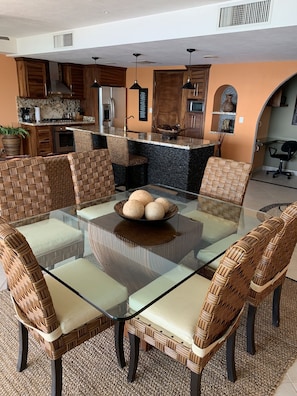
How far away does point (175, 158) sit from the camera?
4.44 metres

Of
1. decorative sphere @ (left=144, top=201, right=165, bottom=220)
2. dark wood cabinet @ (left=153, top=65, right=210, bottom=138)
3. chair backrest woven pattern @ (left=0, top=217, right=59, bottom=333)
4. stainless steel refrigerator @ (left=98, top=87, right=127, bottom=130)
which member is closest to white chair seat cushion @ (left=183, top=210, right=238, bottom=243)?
decorative sphere @ (left=144, top=201, right=165, bottom=220)

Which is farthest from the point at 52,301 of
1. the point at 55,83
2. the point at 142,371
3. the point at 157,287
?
the point at 55,83

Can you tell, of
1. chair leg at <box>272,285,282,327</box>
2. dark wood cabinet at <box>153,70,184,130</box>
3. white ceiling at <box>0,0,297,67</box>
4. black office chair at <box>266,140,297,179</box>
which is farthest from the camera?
dark wood cabinet at <box>153,70,184,130</box>

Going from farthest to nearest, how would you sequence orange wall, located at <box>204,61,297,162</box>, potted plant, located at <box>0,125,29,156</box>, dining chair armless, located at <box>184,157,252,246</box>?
potted plant, located at <box>0,125,29,156</box> < orange wall, located at <box>204,61,297,162</box> < dining chair armless, located at <box>184,157,252,246</box>

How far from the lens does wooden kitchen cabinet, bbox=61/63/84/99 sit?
7258 millimetres

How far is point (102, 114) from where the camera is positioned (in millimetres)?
7684

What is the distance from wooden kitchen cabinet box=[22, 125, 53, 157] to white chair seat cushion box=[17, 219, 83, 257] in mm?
4792

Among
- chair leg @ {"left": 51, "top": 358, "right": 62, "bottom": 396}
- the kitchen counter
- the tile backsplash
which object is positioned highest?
the tile backsplash

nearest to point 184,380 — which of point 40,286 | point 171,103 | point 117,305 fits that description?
point 117,305

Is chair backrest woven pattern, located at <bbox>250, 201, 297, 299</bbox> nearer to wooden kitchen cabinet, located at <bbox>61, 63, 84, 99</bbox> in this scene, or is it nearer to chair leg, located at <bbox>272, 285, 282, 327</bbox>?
chair leg, located at <bbox>272, 285, 282, 327</bbox>

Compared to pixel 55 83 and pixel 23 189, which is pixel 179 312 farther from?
pixel 55 83

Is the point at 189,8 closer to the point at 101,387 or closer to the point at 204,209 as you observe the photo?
the point at 204,209

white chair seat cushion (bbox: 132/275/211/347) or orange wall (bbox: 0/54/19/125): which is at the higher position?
orange wall (bbox: 0/54/19/125)

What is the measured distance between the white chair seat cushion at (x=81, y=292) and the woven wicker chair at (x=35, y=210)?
24cm
